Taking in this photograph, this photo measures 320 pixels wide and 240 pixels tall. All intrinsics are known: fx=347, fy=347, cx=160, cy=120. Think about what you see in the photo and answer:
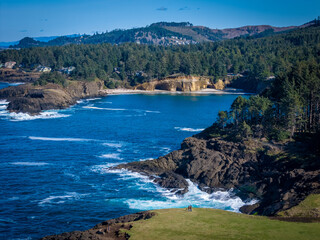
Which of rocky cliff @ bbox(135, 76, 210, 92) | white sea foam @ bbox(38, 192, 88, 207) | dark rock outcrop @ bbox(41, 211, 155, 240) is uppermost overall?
rocky cliff @ bbox(135, 76, 210, 92)

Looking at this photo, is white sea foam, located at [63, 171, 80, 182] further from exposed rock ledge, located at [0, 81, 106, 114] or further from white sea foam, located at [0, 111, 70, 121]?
exposed rock ledge, located at [0, 81, 106, 114]

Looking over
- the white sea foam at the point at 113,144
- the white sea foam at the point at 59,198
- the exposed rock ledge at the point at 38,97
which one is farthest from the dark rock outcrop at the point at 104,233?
the exposed rock ledge at the point at 38,97

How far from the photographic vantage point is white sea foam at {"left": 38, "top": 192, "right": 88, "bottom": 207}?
41188 millimetres

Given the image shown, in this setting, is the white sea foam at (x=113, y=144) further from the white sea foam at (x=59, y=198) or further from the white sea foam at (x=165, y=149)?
the white sea foam at (x=59, y=198)

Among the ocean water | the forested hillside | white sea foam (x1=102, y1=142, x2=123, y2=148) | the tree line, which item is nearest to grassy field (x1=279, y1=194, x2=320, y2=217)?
the ocean water

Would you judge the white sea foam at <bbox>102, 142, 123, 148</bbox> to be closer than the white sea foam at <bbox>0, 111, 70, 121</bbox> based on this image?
Yes

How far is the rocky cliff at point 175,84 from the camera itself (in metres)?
168

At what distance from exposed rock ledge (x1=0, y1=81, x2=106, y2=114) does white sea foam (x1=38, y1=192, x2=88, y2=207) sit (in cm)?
6479

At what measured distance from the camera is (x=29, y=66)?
639 ft

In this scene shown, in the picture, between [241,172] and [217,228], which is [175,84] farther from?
[217,228]

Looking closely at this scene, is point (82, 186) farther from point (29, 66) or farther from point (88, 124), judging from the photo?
point (29, 66)

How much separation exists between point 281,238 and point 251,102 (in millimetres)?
41790

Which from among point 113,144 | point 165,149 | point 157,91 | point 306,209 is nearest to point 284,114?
point 165,149

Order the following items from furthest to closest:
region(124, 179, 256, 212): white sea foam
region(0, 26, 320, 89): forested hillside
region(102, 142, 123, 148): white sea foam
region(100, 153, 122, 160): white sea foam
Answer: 1. region(0, 26, 320, 89): forested hillside
2. region(102, 142, 123, 148): white sea foam
3. region(100, 153, 122, 160): white sea foam
4. region(124, 179, 256, 212): white sea foam
